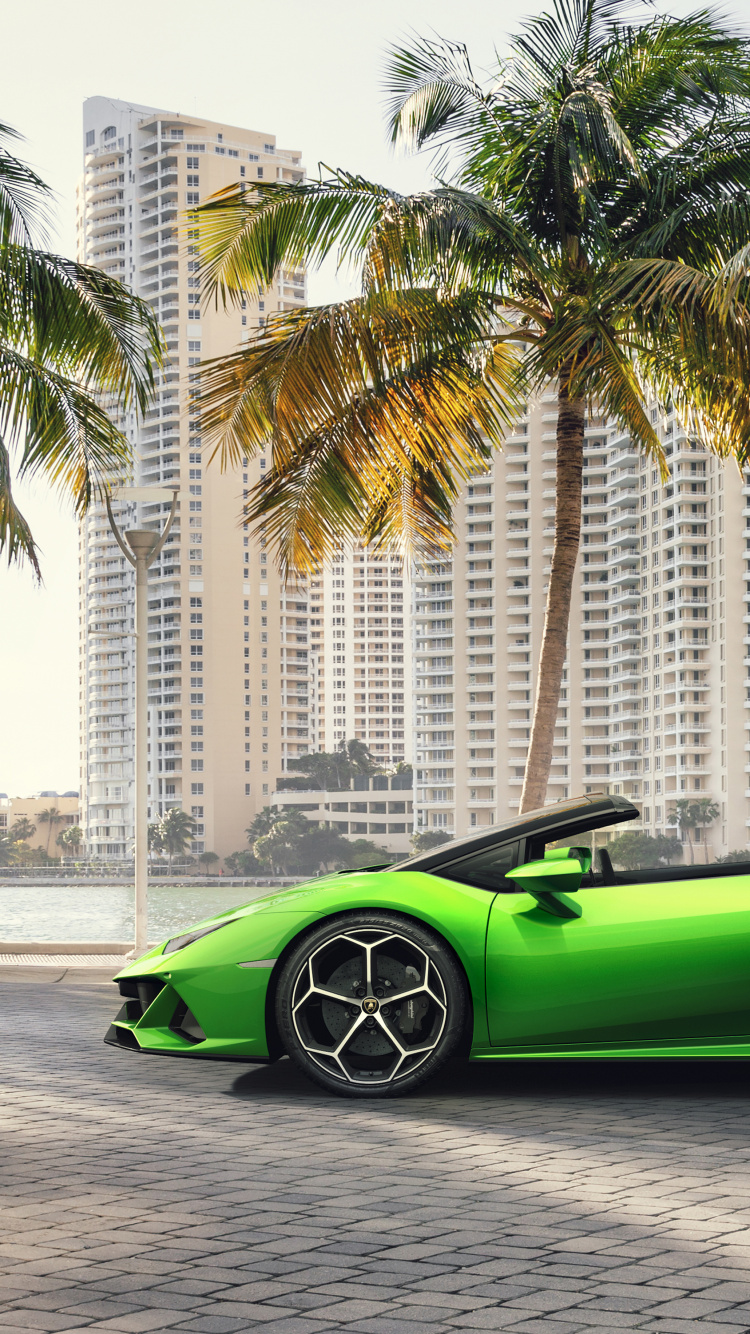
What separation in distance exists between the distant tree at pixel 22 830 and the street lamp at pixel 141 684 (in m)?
179

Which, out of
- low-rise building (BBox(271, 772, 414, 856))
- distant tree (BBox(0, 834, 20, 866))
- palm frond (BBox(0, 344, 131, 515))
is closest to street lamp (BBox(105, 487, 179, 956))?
palm frond (BBox(0, 344, 131, 515))

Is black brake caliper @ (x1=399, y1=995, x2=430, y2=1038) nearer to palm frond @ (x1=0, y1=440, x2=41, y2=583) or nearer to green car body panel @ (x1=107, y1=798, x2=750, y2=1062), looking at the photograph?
green car body panel @ (x1=107, y1=798, x2=750, y2=1062)

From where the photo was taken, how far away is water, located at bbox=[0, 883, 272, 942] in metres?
51.1

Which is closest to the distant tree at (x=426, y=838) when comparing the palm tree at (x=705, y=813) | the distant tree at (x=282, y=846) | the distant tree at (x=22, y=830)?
the distant tree at (x=282, y=846)

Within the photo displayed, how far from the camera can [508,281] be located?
38.3 feet

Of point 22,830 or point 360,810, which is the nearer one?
point 360,810

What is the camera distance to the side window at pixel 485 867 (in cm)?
542

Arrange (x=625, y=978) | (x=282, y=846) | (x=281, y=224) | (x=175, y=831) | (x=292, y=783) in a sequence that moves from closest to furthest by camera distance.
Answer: (x=625, y=978) → (x=281, y=224) → (x=282, y=846) → (x=175, y=831) → (x=292, y=783)

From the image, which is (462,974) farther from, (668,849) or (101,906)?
(668,849)

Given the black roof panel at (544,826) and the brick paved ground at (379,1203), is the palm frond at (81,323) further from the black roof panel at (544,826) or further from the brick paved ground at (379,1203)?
the black roof panel at (544,826)

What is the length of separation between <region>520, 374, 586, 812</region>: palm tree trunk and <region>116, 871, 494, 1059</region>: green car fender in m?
5.85

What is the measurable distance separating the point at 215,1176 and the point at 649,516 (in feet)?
471

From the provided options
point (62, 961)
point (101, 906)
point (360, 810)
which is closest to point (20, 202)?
point (62, 961)

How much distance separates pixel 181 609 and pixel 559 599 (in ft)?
542
